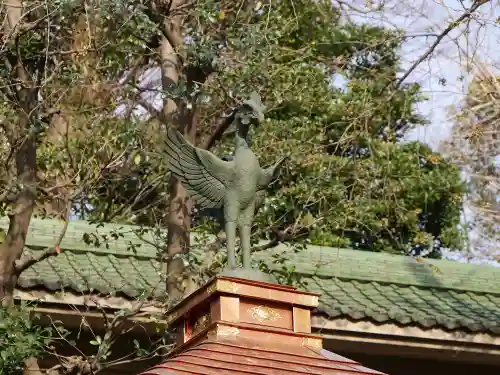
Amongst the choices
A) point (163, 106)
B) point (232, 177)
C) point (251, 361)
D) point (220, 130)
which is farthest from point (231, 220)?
point (163, 106)

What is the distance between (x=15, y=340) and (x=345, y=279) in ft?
16.3

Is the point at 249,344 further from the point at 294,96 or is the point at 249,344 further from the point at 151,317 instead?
the point at 294,96

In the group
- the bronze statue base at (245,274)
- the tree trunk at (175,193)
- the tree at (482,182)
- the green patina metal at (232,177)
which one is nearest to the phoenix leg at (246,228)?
the green patina metal at (232,177)

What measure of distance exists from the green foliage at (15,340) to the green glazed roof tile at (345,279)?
1415 millimetres

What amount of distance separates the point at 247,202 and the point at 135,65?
19.9ft

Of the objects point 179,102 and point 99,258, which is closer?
point 179,102

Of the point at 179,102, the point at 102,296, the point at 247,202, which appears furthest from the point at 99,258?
the point at 247,202

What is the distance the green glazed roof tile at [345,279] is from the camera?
352 inches

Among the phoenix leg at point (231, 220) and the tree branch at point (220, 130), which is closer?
the phoenix leg at point (231, 220)

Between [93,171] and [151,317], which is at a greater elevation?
[93,171]

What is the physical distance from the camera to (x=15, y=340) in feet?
21.2

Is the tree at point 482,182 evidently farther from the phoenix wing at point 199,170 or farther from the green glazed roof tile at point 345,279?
the phoenix wing at point 199,170

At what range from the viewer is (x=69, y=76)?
7.73 m

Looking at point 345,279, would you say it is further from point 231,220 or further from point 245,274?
point 245,274
